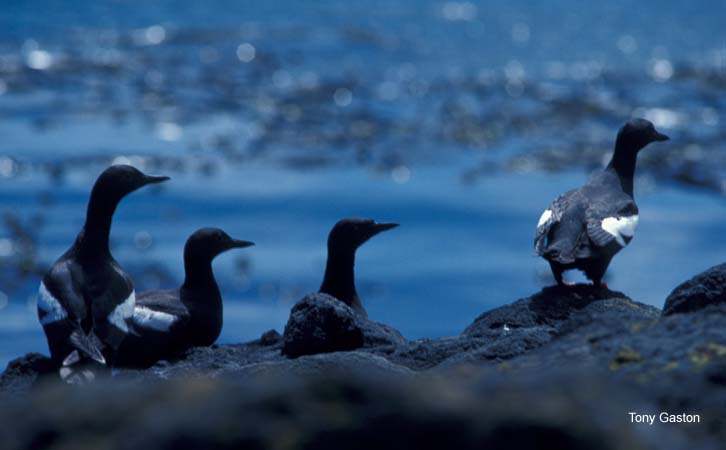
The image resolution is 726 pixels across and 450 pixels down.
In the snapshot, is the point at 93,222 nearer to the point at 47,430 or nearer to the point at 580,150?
the point at 47,430

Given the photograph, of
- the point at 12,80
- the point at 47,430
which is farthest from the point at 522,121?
the point at 47,430

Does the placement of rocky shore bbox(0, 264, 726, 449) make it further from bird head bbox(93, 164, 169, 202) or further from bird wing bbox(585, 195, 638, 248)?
bird head bbox(93, 164, 169, 202)

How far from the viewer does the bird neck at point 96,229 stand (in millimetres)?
6605

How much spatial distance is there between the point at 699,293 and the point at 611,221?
264 cm

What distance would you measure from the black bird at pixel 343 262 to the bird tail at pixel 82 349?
2341 millimetres

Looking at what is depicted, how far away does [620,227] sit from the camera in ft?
24.5

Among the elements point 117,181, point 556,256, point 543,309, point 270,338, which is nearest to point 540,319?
point 543,309

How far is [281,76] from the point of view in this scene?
71.3 ft

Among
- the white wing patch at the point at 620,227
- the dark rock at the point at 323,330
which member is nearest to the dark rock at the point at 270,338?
the dark rock at the point at 323,330

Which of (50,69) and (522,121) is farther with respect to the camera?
(50,69)

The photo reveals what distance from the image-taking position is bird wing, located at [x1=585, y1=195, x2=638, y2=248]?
7.32 meters

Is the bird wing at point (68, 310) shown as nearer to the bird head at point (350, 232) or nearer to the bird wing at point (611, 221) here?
the bird head at point (350, 232)

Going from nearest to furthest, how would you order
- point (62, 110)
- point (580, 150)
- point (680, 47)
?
point (580, 150), point (62, 110), point (680, 47)

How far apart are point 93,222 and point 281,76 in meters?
15.2
